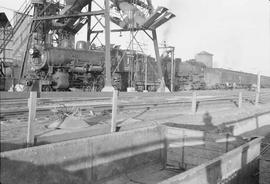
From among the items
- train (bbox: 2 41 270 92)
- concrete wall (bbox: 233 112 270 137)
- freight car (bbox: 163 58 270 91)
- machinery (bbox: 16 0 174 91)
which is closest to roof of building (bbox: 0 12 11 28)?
machinery (bbox: 16 0 174 91)

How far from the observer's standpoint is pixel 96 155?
6477 mm

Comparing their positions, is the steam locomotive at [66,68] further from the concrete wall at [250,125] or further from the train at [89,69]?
the concrete wall at [250,125]

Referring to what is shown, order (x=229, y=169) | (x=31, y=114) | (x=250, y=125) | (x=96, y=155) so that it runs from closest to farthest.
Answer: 1. (x=229, y=169)
2. (x=31, y=114)
3. (x=96, y=155)
4. (x=250, y=125)

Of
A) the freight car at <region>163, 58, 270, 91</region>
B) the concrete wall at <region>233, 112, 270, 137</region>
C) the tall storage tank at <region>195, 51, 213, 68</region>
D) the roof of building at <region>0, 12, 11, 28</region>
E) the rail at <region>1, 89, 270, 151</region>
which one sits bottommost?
the concrete wall at <region>233, 112, 270, 137</region>

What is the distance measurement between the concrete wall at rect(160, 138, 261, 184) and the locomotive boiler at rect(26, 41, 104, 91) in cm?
1426

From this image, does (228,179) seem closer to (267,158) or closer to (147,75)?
(267,158)

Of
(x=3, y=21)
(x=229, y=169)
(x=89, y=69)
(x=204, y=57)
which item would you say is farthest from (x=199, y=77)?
(x=204, y=57)

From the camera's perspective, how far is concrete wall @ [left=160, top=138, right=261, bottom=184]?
167 inches

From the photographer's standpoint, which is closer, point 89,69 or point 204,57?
point 89,69

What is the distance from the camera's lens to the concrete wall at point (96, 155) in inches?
204

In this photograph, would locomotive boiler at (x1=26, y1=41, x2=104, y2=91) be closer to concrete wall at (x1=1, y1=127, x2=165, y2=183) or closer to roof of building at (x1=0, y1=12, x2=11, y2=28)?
roof of building at (x1=0, y1=12, x2=11, y2=28)

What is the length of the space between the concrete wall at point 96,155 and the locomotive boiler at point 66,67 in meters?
11.9

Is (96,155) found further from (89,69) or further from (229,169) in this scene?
(89,69)

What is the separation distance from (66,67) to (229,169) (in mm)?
15956
